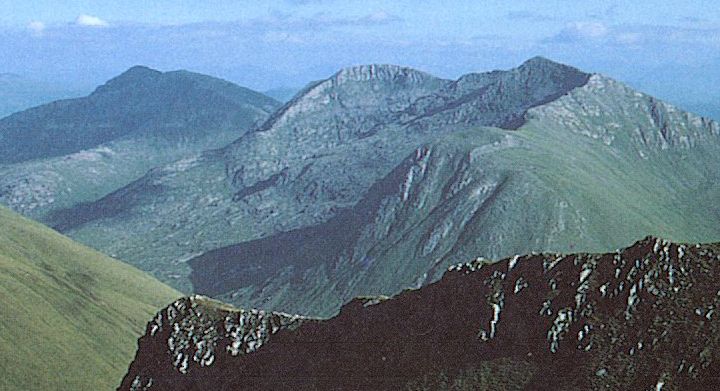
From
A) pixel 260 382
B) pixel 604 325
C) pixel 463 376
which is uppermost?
pixel 604 325

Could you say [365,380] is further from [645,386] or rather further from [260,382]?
[645,386]

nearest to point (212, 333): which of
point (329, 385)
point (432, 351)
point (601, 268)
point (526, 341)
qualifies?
point (329, 385)

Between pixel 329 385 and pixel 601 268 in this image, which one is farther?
pixel 329 385

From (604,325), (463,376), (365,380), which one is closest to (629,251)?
(604,325)

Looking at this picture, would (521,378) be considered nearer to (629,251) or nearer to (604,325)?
(604,325)

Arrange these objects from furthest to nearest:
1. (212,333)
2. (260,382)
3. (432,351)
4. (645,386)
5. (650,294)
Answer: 1. (212,333)
2. (260,382)
3. (432,351)
4. (650,294)
5. (645,386)

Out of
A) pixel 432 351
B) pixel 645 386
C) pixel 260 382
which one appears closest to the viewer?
pixel 645 386

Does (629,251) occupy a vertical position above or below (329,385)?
above
